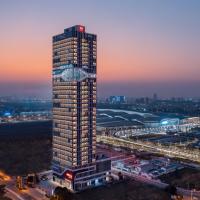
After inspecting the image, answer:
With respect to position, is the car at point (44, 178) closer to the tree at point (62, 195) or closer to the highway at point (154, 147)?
the tree at point (62, 195)

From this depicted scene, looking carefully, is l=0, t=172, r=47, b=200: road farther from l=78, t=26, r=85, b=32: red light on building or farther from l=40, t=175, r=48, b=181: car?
l=78, t=26, r=85, b=32: red light on building

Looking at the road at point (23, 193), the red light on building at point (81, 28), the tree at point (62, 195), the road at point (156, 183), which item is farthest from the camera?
the red light on building at point (81, 28)

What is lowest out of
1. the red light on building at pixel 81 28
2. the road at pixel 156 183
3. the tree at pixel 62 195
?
the road at pixel 156 183

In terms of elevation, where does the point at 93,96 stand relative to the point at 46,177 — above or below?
above

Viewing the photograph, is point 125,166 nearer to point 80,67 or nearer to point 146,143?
point 80,67

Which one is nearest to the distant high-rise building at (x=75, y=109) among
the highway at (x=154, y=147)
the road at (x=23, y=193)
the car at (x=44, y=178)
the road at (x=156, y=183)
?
the car at (x=44, y=178)

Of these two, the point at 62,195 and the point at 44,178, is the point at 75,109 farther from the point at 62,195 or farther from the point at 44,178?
the point at 44,178

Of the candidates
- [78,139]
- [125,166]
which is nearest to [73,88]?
[78,139]

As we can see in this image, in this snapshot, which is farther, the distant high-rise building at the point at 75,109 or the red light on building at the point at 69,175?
the distant high-rise building at the point at 75,109

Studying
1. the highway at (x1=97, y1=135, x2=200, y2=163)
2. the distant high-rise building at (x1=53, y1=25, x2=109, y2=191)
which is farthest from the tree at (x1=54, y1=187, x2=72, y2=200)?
the highway at (x1=97, y1=135, x2=200, y2=163)
